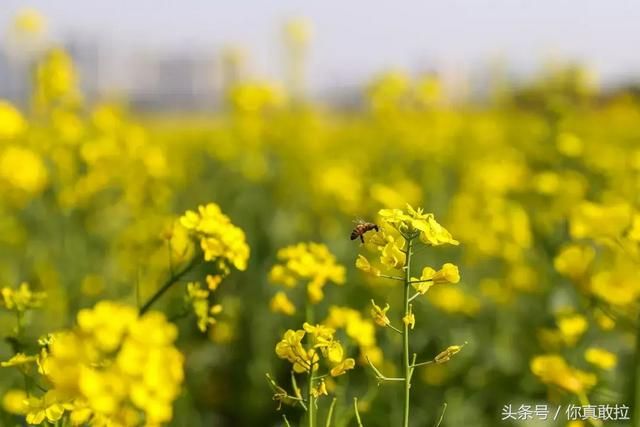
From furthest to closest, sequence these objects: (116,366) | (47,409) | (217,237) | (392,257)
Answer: (217,237)
(392,257)
(47,409)
(116,366)

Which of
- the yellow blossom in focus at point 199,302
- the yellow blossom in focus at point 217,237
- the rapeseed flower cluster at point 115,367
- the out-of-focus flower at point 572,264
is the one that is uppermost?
the rapeseed flower cluster at point 115,367

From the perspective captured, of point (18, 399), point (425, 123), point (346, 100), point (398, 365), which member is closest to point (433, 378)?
point (398, 365)

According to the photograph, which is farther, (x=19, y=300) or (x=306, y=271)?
(x=306, y=271)

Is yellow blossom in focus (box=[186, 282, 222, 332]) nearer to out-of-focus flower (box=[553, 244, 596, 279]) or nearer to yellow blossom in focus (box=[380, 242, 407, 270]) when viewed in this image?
yellow blossom in focus (box=[380, 242, 407, 270])

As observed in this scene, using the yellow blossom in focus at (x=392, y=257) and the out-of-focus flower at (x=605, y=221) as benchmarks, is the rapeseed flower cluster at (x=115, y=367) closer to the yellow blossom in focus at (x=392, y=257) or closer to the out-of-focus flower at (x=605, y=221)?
the yellow blossom in focus at (x=392, y=257)

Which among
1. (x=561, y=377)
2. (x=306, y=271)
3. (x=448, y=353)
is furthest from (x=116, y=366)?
(x=561, y=377)

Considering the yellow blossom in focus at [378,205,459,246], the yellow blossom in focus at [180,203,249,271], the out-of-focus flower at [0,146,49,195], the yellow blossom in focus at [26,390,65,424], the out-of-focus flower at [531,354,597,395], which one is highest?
the yellow blossom in focus at [378,205,459,246]

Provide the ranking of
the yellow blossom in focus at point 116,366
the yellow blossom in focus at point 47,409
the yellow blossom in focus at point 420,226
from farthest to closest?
1. the yellow blossom in focus at point 420,226
2. the yellow blossom in focus at point 47,409
3. the yellow blossom in focus at point 116,366

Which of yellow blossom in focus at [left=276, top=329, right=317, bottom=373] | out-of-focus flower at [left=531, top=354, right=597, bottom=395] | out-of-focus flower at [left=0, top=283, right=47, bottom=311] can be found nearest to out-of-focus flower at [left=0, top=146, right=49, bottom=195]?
out-of-focus flower at [left=0, top=283, right=47, bottom=311]

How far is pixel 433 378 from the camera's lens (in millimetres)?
2662

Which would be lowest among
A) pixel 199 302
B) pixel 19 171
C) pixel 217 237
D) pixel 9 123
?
pixel 19 171

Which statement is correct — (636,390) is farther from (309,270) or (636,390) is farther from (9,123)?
(9,123)

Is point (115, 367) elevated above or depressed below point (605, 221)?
above

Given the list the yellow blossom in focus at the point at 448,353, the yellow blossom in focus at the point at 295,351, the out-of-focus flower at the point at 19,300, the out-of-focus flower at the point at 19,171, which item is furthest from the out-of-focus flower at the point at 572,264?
the out-of-focus flower at the point at 19,171
